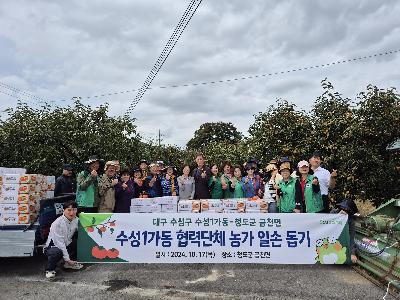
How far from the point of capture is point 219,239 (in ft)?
22.1

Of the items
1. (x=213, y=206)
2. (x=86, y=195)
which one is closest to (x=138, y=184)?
(x=86, y=195)

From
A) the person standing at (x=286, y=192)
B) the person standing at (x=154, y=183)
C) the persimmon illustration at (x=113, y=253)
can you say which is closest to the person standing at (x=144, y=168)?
the person standing at (x=154, y=183)

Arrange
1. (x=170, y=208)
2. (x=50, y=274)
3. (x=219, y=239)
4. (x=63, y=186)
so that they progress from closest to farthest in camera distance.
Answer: (x=50, y=274) → (x=219, y=239) → (x=170, y=208) → (x=63, y=186)

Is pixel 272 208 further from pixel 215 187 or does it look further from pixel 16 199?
pixel 16 199

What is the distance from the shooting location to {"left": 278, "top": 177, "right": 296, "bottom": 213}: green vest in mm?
7117

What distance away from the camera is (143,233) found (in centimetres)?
682

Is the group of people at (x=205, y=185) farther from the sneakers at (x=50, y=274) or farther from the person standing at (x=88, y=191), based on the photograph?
the sneakers at (x=50, y=274)

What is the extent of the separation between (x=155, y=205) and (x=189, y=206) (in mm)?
717

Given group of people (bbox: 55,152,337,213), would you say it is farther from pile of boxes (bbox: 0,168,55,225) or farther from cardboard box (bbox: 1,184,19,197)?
cardboard box (bbox: 1,184,19,197)

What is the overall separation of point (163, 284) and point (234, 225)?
169 centimetres

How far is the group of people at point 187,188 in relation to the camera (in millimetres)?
6758

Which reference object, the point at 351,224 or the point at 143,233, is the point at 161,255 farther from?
the point at 351,224

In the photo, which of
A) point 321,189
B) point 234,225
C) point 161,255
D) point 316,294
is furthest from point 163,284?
point 321,189

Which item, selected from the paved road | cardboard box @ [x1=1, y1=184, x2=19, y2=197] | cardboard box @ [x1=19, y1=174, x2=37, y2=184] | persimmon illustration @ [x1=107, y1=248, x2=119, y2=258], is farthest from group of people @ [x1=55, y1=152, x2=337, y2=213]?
the paved road
